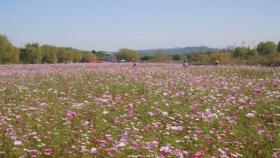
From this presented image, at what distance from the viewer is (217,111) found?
8.02 metres

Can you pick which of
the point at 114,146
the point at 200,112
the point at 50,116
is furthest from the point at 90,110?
the point at 114,146

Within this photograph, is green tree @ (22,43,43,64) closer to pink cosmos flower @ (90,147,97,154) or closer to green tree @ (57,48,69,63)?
green tree @ (57,48,69,63)

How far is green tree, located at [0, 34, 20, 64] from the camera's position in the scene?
64.8 metres

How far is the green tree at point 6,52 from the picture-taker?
213ft

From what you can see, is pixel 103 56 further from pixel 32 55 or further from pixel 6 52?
pixel 6 52

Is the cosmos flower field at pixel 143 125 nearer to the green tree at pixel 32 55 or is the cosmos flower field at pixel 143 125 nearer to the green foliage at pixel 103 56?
the green tree at pixel 32 55

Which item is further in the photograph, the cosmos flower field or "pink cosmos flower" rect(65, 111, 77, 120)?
"pink cosmos flower" rect(65, 111, 77, 120)

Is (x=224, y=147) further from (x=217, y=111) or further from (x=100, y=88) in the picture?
(x=100, y=88)

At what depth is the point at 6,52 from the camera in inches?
2574

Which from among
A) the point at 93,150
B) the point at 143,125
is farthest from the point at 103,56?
the point at 93,150

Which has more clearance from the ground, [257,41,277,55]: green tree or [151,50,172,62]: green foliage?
[257,41,277,55]: green tree

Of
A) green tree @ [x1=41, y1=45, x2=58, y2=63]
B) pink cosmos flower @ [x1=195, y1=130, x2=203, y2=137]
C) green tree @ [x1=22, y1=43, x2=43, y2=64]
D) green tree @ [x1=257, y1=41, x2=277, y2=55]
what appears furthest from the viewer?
green tree @ [x1=41, y1=45, x2=58, y2=63]

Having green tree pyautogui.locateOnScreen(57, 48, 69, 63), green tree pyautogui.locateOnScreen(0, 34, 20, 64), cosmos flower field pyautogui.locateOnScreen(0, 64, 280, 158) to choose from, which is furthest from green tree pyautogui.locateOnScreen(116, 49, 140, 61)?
cosmos flower field pyautogui.locateOnScreen(0, 64, 280, 158)

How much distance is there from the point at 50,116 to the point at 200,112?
9.30 ft
